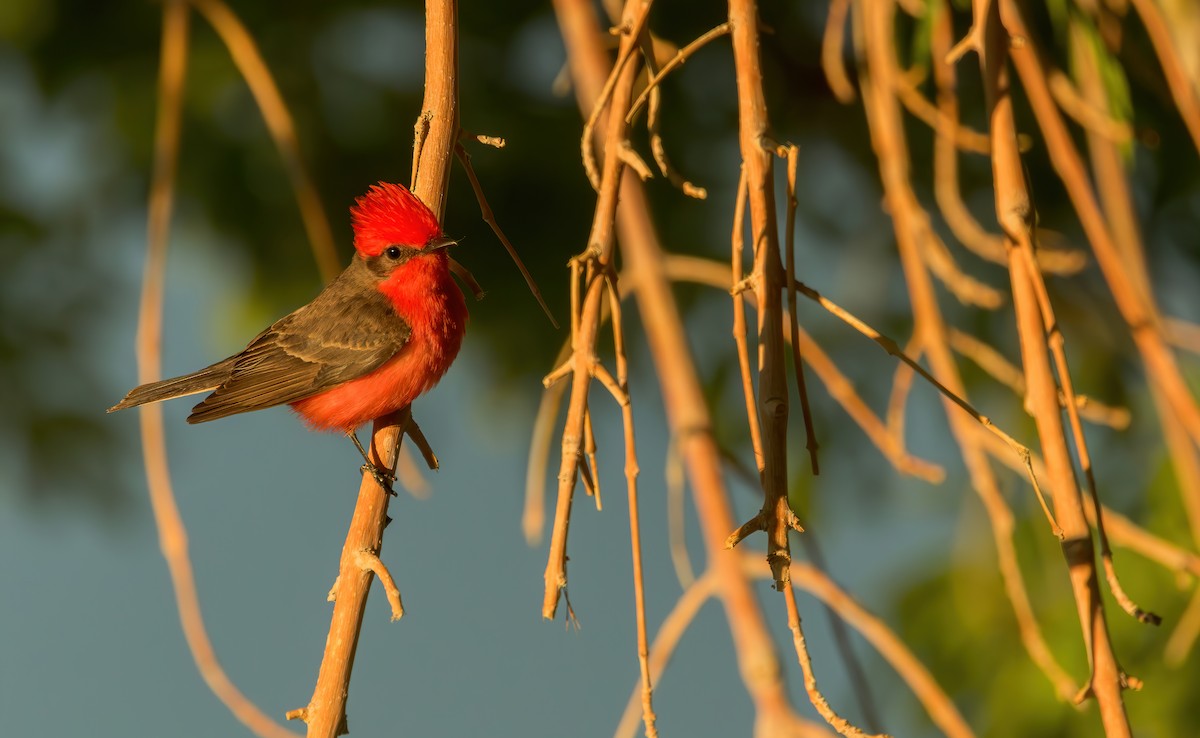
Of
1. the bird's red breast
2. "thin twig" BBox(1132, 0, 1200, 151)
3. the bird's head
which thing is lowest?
the bird's red breast

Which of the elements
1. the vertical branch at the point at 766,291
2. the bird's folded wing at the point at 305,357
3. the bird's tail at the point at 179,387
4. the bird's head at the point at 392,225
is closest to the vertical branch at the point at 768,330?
the vertical branch at the point at 766,291

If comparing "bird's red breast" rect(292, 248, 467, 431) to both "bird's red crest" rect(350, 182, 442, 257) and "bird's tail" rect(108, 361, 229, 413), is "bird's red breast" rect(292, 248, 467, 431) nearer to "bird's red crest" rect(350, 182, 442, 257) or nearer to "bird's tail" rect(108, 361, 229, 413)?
"bird's red crest" rect(350, 182, 442, 257)

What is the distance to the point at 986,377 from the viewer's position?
374 centimetres

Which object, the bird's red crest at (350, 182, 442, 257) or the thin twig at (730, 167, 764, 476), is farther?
the bird's red crest at (350, 182, 442, 257)

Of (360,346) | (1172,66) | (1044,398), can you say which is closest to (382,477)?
(1044,398)

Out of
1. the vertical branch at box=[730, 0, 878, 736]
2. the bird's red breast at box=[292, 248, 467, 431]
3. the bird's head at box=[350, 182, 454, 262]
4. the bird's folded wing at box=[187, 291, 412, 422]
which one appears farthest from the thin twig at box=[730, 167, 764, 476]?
the bird's folded wing at box=[187, 291, 412, 422]

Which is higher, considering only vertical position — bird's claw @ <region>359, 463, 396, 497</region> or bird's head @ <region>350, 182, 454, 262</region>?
bird's head @ <region>350, 182, 454, 262</region>

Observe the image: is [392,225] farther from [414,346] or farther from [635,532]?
[635,532]

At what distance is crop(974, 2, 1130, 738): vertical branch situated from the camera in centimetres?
146

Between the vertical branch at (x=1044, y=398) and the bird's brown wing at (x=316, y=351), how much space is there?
1.32m

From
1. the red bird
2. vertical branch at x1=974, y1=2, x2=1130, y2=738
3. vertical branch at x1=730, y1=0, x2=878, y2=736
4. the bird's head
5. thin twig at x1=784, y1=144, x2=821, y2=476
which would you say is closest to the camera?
vertical branch at x1=730, y1=0, x2=878, y2=736

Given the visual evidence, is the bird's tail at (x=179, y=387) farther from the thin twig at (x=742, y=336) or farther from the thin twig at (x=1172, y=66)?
the thin twig at (x=1172, y=66)

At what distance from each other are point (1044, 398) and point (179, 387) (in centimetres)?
189

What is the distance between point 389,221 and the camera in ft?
7.32
